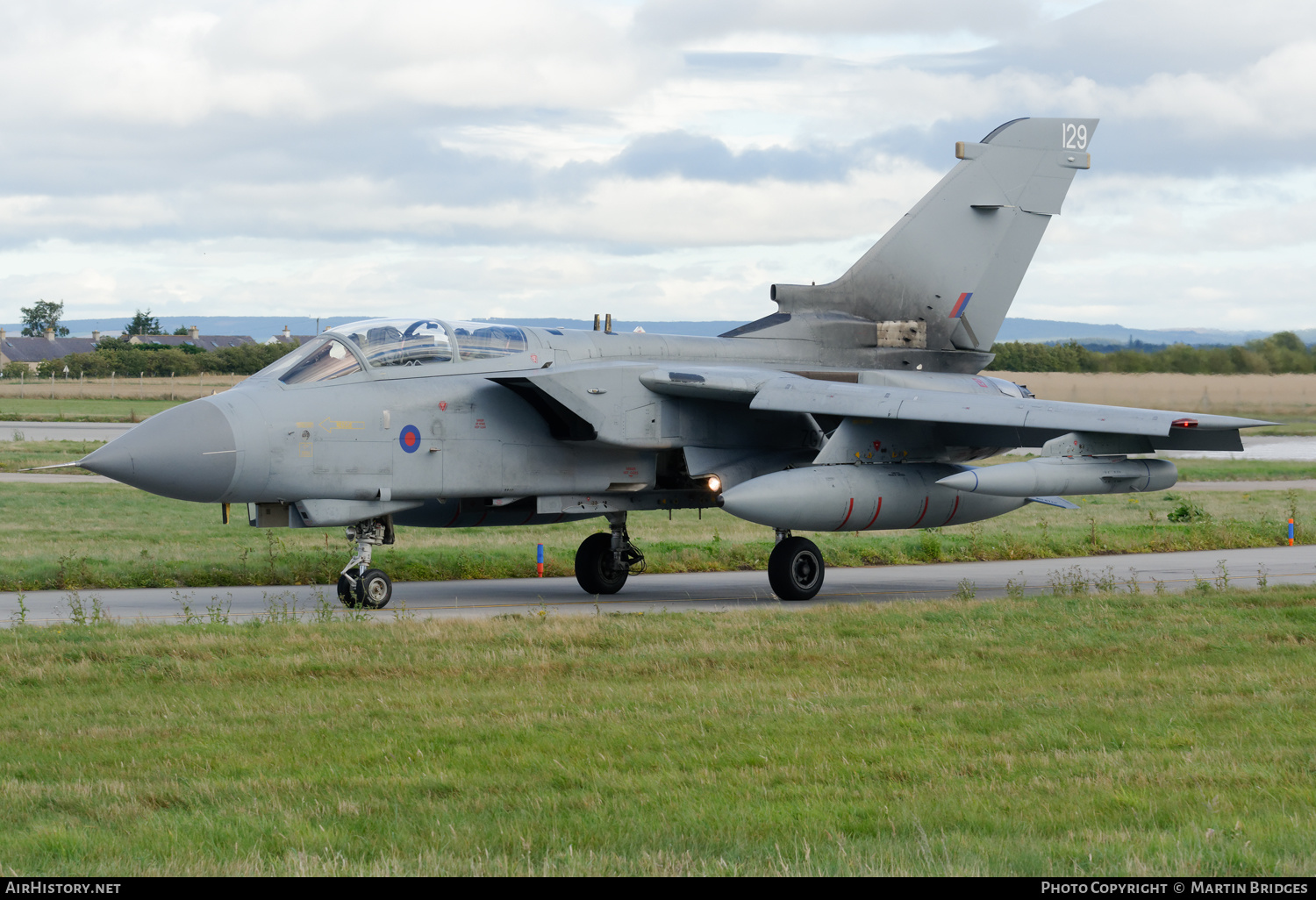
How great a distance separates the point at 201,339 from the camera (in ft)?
434

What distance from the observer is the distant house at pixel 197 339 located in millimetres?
123012

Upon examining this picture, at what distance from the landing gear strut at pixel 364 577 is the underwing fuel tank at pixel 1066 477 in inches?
248

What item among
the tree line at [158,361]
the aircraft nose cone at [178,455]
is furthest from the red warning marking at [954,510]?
the tree line at [158,361]

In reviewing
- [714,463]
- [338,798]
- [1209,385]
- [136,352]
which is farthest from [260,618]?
[136,352]

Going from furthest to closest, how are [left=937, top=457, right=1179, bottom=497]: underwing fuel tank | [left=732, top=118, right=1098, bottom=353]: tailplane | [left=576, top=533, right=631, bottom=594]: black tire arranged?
1. [left=732, top=118, right=1098, bottom=353]: tailplane
2. [left=576, top=533, right=631, bottom=594]: black tire
3. [left=937, top=457, right=1179, bottom=497]: underwing fuel tank

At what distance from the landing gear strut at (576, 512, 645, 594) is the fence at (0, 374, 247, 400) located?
5134cm

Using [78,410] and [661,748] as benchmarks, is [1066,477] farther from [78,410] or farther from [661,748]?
[78,410]

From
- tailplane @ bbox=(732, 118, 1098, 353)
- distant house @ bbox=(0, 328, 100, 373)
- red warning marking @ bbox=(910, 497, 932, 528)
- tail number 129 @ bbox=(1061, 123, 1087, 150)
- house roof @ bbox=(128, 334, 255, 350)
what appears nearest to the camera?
red warning marking @ bbox=(910, 497, 932, 528)

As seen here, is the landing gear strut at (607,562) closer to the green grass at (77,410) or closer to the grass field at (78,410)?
the green grass at (77,410)

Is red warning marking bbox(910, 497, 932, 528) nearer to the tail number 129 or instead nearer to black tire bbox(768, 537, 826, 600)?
black tire bbox(768, 537, 826, 600)

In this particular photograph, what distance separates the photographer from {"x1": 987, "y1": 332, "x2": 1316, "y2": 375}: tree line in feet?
115

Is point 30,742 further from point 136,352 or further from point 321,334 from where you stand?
point 136,352

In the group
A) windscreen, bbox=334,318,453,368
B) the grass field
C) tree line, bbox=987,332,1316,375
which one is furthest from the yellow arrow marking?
the grass field
